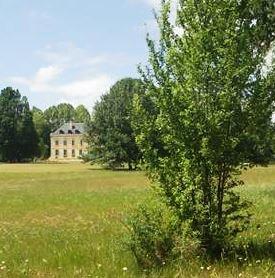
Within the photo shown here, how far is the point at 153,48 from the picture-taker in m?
10.5

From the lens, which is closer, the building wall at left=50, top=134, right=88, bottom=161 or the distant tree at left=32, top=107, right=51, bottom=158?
the distant tree at left=32, top=107, right=51, bottom=158

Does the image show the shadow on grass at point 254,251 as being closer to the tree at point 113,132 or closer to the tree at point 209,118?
the tree at point 209,118

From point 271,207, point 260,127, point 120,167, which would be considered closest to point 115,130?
point 120,167

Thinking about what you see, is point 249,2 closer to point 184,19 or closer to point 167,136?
point 184,19

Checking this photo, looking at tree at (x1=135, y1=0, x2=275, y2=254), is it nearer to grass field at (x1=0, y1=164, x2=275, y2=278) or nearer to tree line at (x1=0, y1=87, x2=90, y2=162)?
grass field at (x1=0, y1=164, x2=275, y2=278)

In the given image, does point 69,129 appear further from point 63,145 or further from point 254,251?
point 254,251

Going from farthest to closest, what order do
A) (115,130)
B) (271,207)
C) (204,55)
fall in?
(115,130), (271,207), (204,55)

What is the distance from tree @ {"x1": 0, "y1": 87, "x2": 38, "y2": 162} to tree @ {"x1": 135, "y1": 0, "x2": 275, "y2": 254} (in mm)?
135995

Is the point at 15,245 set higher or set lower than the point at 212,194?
lower

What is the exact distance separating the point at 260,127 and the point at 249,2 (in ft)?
7.13

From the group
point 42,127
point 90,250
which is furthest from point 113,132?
point 42,127

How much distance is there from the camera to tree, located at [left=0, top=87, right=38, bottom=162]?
144 m

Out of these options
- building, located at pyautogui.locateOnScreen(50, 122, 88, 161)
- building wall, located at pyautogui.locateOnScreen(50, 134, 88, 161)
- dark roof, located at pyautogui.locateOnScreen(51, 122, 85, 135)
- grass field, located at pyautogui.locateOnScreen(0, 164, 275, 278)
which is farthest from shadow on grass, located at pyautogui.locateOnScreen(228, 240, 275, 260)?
dark roof, located at pyautogui.locateOnScreen(51, 122, 85, 135)

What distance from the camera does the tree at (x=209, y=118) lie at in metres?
9.72
